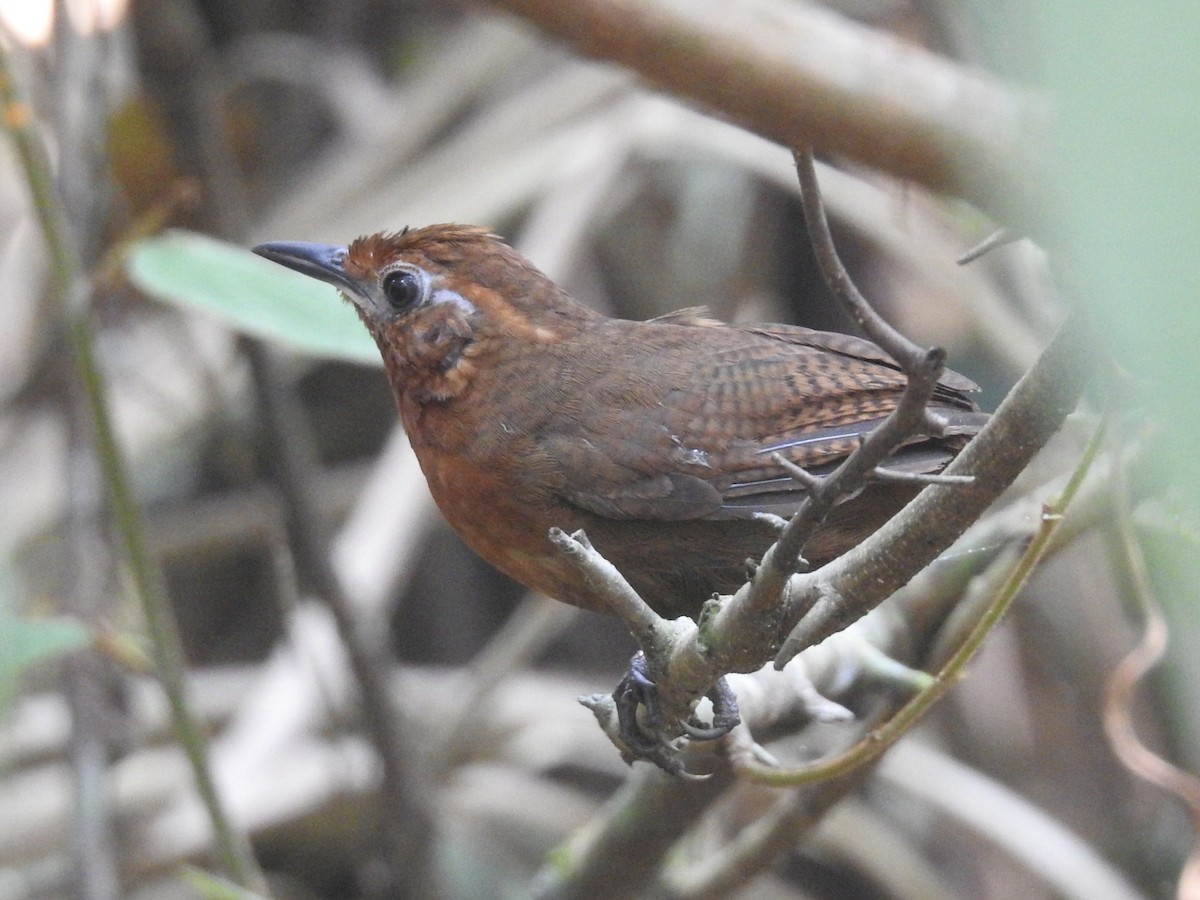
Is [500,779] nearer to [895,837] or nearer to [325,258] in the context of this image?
[895,837]

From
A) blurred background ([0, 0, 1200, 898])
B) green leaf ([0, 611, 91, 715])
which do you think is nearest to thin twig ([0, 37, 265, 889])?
blurred background ([0, 0, 1200, 898])

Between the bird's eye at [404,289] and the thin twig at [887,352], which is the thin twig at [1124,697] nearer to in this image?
the thin twig at [887,352]

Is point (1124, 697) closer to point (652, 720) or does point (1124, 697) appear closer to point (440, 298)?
point (652, 720)

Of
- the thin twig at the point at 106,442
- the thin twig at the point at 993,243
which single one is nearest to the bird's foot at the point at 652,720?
the thin twig at the point at 993,243

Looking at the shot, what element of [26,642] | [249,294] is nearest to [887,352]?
[249,294]

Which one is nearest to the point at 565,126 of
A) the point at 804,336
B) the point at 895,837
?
the point at 895,837
